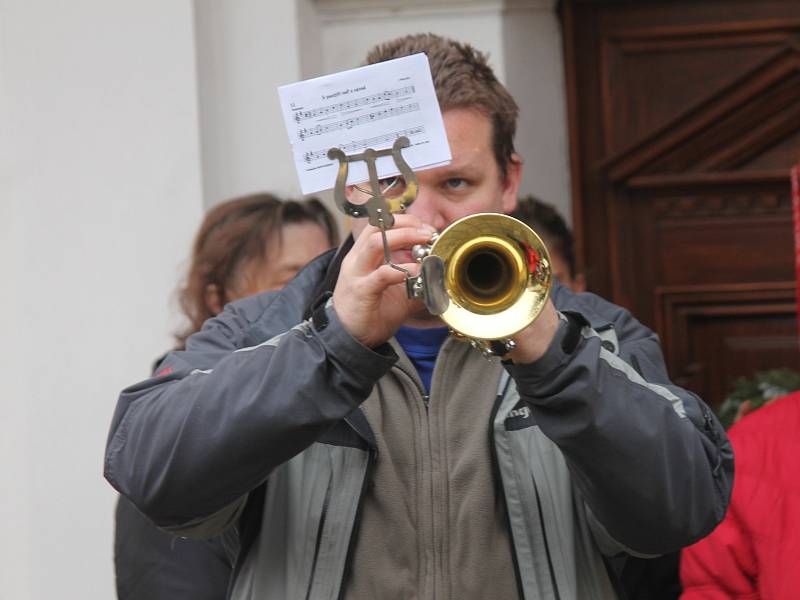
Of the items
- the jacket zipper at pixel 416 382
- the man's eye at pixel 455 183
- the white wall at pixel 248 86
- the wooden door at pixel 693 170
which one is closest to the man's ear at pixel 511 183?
the man's eye at pixel 455 183

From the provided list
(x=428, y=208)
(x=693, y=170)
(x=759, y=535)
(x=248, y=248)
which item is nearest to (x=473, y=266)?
(x=428, y=208)

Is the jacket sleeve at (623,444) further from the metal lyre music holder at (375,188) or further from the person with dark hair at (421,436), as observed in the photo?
the metal lyre music holder at (375,188)

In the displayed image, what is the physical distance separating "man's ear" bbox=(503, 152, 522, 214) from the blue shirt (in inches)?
10.9

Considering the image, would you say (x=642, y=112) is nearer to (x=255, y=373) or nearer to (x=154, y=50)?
(x=154, y=50)

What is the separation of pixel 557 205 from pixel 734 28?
0.78m

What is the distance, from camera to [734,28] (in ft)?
13.9

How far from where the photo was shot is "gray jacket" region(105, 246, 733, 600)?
1.98 meters

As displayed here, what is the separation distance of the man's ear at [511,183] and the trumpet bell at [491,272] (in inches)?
13.0

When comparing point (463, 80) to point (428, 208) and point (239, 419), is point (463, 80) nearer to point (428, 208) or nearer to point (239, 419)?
point (428, 208)

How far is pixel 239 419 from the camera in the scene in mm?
1977

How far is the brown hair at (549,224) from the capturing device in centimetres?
381

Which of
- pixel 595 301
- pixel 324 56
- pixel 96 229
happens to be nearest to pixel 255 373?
pixel 595 301

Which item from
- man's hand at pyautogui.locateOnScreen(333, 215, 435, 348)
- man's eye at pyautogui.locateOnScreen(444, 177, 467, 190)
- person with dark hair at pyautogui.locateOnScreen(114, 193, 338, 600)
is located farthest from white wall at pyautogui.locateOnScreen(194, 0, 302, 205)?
man's hand at pyautogui.locateOnScreen(333, 215, 435, 348)

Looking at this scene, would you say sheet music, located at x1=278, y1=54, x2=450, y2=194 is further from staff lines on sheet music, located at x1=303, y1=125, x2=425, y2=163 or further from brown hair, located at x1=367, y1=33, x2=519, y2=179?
brown hair, located at x1=367, y1=33, x2=519, y2=179
